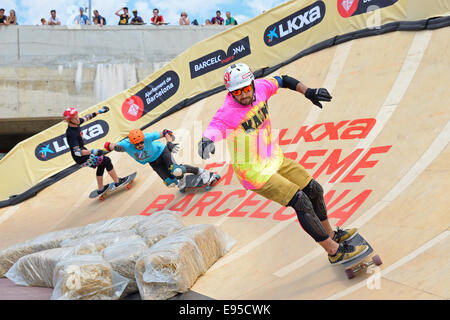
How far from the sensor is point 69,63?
53.6 feet

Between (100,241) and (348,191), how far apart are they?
3.24m

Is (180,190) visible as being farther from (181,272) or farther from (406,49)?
(406,49)

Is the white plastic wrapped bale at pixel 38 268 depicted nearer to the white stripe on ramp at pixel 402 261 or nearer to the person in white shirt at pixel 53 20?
the white stripe on ramp at pixel 402 261

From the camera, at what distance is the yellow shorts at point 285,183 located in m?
3.64

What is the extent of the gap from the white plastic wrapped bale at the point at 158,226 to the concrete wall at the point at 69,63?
11499 millimetres

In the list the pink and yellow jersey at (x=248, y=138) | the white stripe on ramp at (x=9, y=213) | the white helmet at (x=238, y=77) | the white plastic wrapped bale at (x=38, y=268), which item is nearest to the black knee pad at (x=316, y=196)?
the pink and yellow jersey at (x=248, y=138)

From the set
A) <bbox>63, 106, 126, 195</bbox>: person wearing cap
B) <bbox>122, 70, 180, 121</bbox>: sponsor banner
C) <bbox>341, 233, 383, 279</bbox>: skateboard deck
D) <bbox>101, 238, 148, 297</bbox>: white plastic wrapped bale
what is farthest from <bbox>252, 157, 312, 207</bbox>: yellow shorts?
<bbox>122, 70, 180, 121</bbox>: sponsor banner

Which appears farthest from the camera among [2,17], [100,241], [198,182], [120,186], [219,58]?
[2,17]

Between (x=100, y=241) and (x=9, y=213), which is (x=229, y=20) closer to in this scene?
(x=9, y=213)

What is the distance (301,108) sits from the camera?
25.8 feet

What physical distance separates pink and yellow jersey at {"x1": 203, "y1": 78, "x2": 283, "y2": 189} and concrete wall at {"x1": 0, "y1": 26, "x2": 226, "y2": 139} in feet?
43.1

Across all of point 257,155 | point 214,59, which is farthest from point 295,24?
point 257,155
